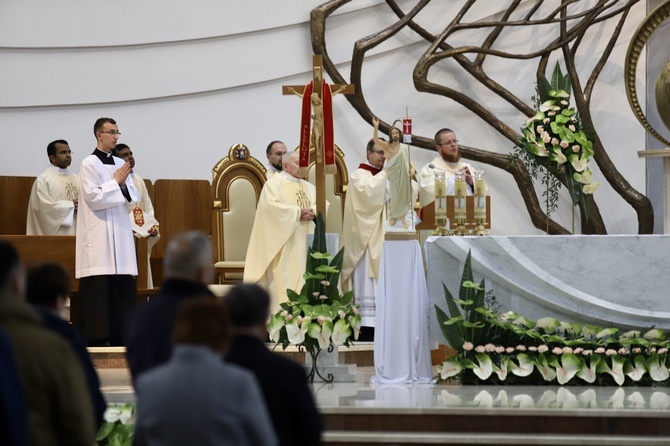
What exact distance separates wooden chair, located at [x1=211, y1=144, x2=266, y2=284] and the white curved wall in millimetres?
1129

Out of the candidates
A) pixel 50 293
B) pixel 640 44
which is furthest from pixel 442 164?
pixel 50 293

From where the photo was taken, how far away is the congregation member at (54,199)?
10117mm

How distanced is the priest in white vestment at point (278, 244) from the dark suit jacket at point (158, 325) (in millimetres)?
5235

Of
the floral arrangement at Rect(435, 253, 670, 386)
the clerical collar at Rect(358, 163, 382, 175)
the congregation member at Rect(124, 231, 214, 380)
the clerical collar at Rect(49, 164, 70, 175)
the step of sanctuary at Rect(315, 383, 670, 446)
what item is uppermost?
the clerical collar at Rect(49, 164, 70, 175)

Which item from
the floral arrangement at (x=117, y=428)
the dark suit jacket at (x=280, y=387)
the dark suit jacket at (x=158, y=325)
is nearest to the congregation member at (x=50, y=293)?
the dark suit jacket at (x=158, y=325)

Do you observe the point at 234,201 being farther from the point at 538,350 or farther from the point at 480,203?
the point at 538,350

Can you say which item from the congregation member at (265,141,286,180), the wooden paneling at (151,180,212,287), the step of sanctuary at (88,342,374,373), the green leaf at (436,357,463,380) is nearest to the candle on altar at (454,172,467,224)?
the green leaf at (436,357,463,380)

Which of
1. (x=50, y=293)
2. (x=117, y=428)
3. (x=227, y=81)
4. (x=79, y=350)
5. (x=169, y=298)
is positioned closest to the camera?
(x=169, y=298)

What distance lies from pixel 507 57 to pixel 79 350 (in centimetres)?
782

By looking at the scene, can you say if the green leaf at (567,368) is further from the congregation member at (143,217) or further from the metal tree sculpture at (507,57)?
the metal tree sculpture at (507,57)

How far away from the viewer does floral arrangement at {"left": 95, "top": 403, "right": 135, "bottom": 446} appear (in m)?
5.70

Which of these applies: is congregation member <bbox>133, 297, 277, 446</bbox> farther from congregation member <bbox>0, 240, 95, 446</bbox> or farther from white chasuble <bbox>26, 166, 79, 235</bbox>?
white chasuble <bbox>26, 166, 79, 235</bbox>

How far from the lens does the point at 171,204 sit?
10930 mm

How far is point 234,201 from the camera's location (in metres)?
10.4
